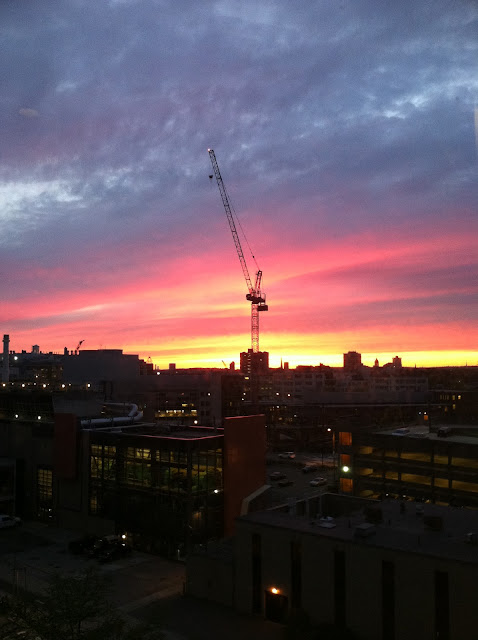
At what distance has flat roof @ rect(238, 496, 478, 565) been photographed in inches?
902

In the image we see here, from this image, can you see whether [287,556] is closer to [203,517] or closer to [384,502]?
[384,502]

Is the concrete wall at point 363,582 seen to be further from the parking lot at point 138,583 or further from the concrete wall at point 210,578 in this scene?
the parking lot at point 138,583

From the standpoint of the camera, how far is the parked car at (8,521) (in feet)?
148

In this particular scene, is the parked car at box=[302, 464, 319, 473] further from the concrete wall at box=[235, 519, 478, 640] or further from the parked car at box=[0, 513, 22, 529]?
the concrete wall at box=[235, 519, 478, 640]

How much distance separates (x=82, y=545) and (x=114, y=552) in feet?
9.27

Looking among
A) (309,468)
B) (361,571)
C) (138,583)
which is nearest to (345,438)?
(309,468)

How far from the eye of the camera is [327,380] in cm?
19350

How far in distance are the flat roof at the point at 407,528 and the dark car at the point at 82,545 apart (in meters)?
15.8

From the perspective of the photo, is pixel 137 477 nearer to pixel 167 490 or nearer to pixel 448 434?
pixel 167 490

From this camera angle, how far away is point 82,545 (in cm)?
3862

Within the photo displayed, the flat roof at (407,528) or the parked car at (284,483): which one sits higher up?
the flat roof at (407,528)

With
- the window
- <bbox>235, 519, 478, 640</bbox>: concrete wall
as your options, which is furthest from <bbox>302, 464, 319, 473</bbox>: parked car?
<bbox>235, 519, 478, 640</bbox>: concrete wall

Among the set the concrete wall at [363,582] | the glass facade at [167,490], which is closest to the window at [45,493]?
the glass facade at [167,490]

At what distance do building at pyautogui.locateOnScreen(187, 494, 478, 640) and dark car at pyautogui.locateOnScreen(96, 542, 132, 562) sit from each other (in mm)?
8807
